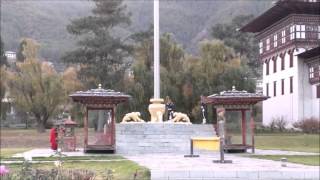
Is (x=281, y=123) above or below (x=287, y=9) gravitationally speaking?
below

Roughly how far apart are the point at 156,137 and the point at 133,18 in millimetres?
103783

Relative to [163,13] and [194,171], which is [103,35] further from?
[163,13]

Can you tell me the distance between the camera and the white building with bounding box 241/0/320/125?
51375 mm

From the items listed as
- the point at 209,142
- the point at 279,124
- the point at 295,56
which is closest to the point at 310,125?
the point at 279,124

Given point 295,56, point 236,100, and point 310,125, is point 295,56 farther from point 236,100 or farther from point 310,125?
point 236,100

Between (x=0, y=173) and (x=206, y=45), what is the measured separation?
4687cm

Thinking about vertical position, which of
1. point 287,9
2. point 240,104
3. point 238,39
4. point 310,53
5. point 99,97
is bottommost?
point 240,104

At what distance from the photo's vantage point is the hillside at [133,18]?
114125 millimetres

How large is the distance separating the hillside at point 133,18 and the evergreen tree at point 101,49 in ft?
151

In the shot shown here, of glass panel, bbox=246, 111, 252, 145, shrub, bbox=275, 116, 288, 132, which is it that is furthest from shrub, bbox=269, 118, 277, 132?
glass panel, bbox=246, 111, 252, 145

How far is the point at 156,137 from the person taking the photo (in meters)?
28.9

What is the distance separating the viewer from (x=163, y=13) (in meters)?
137

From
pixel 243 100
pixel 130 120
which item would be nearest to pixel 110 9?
pixel 130 120

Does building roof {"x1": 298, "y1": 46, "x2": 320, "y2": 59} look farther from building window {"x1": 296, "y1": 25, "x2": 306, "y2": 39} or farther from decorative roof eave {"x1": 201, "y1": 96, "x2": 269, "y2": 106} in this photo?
decorative roof eave {"x1": 201, "y1": 96, "x2": 269, "y2": 106}
